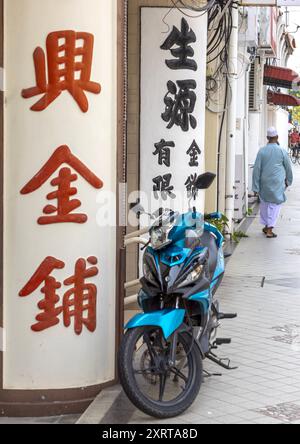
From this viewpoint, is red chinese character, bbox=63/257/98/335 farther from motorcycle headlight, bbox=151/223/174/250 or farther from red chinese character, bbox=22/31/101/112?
red chinese character, bbox=22/31/101/112

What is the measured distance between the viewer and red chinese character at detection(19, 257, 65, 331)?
5.57 meters

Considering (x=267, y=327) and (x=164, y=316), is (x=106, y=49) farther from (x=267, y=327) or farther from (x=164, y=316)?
(x=267, y=327)

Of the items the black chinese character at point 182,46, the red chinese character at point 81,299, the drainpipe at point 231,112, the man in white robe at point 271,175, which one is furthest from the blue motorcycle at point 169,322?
the man in white robe at point 271,175

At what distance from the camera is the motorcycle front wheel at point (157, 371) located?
516cm

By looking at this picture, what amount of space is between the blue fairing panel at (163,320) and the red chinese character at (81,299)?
535mm

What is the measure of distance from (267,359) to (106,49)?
286cm

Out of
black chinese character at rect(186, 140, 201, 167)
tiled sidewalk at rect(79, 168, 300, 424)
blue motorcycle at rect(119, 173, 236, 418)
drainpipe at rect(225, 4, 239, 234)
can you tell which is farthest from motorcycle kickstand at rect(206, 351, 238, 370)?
drainpipe at rect(225, 4, 239, 234)

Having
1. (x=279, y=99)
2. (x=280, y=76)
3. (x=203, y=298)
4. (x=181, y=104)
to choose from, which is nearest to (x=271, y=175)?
(x=181, y=104)

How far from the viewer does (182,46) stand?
30.1 feet

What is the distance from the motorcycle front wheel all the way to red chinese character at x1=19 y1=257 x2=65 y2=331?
0.62 metres

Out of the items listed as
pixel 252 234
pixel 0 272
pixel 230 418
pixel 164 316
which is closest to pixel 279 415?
pixel 230 418

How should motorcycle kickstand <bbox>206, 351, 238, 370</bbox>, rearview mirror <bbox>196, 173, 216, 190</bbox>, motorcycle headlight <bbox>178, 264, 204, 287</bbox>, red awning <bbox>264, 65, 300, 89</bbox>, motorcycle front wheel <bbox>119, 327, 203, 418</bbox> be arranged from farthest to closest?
red awning <bbox>264, 65, 300, 89</bbox>, motorcycle kickstand <bbox>206, 351, 238, 370</bbox>, rearview mirror <bbox>196, 173, 216, 190</bbox>, motorcycle headlight <bbox>178, 264, 204, 287</bbox>, motorcycle front wheel <bbox>119, 327, 203, 418</bbox>

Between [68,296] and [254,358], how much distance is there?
1961 mm

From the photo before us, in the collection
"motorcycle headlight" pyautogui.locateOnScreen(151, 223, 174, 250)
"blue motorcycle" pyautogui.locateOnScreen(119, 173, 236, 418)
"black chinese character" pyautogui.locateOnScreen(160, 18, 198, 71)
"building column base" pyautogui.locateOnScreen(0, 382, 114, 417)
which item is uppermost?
"black chinese character" pyautogui.locateOnScreen(160, 18, 198, 71)
